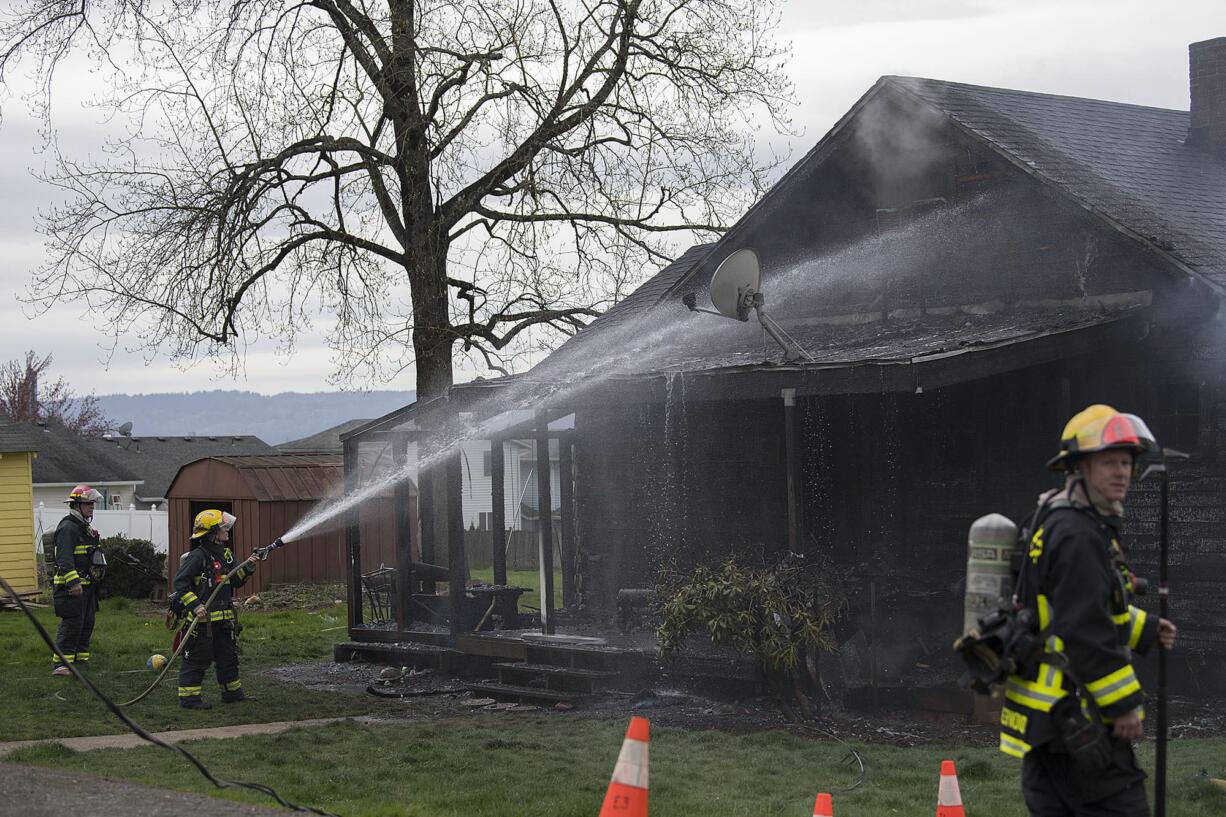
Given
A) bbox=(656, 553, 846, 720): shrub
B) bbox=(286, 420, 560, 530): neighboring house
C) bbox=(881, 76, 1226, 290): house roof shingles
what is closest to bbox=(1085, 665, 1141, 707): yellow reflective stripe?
bbox=(656, 553, 846, 720): shrub

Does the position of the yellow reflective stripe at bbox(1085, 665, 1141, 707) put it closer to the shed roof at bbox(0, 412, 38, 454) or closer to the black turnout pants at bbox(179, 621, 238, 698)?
the black turnout pants at bbox(179, 621, 238, 698)

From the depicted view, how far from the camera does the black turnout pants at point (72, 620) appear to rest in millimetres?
14398

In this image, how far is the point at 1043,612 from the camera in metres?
4.74

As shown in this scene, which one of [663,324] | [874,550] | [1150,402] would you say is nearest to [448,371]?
[663,324]

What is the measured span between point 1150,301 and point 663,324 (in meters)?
6.59

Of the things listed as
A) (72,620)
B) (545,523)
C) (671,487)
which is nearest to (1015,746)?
(545,523)

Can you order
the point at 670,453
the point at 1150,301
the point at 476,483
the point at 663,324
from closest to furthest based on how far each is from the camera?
the point at 1150,301 < the point at 670,453 < the point at 663,324 < the point at 476,483

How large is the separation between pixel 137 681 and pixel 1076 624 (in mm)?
11357

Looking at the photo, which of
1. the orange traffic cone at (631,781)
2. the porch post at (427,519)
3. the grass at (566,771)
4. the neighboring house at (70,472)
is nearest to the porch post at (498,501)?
the porch post at (427,519)

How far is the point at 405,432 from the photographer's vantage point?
14.6 meters

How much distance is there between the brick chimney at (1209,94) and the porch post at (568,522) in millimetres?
8241

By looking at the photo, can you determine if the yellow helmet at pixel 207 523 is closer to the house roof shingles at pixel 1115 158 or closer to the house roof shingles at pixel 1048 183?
the house roof shingles at pixel 1048 183

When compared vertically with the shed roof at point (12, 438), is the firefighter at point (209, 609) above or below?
below

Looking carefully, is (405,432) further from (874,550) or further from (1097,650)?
(1097,650)
